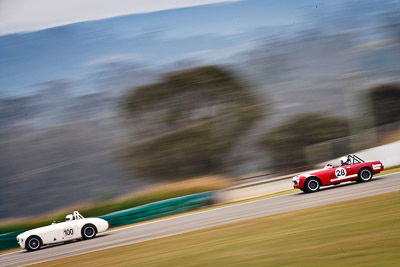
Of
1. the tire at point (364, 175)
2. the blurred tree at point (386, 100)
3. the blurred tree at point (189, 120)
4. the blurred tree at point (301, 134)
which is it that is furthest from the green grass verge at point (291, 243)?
the blurred tree at point (386, 100)

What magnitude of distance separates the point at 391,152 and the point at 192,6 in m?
12.0

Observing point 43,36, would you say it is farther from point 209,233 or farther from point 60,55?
point 209,233

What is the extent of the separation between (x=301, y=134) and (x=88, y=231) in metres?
12.5

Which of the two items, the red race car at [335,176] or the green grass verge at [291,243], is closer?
the green grass verge at [291,243]

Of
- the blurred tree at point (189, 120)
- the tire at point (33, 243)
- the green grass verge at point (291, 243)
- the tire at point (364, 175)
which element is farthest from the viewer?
the blurred tree at point (189, 120)

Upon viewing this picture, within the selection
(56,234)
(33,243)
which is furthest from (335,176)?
(33,243)

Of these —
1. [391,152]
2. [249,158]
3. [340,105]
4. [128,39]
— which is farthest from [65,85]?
[391,152]

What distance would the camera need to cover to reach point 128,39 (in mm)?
22781

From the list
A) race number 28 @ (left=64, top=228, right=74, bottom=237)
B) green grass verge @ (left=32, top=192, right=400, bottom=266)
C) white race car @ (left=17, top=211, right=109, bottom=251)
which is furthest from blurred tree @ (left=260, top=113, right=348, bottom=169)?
green grass verge @ (left=32, top=192, right=400, bottom=266)

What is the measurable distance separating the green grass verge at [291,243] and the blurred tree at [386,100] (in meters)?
13.5

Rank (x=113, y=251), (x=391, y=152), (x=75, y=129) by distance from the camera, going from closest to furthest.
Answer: (x=113, y=251)
(x=391, y=152)
(x=75, y=129)

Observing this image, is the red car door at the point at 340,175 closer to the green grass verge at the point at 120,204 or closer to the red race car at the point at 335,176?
the red race car at the point at 335,176

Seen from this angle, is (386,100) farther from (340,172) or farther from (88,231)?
(88,231)

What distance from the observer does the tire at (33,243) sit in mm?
12344
